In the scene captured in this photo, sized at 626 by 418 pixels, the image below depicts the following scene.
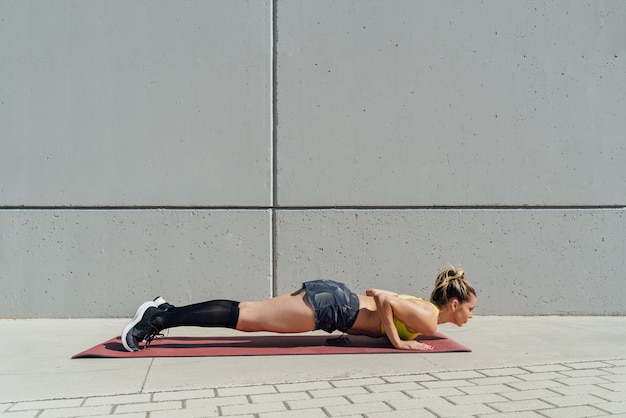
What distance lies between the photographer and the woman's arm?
13.1 feet

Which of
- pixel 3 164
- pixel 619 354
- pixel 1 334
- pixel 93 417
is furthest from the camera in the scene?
pixel 3 164

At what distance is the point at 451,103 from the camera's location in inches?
227

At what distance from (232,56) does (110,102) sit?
1.16 metres

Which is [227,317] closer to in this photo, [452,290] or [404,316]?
[404,316]

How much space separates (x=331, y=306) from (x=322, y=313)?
A: 7 cm

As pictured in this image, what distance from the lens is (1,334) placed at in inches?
187

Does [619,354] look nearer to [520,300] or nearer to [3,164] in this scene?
[520,300]

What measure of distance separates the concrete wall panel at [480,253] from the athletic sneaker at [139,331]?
5.55ft

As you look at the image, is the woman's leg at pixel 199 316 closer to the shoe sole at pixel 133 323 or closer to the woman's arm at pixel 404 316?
the shoe sole at pixel 133 323

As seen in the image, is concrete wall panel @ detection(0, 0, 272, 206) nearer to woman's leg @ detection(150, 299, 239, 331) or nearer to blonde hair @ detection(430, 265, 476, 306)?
woman's leg @ detection(150, 299, 239, 331)

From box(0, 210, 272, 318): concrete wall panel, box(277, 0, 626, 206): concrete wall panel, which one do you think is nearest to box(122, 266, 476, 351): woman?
box(0, 210, 272, 318): concrete wall panel

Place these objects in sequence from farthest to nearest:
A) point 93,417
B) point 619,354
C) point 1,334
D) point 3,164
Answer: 1. point 3,164
2. point 1,334
3. point 619,354
4. point 93,417

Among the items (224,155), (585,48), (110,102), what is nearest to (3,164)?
(110,102)

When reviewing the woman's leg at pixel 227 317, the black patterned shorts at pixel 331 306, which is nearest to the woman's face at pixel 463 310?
the black patterned shorts at pixel 331 306
